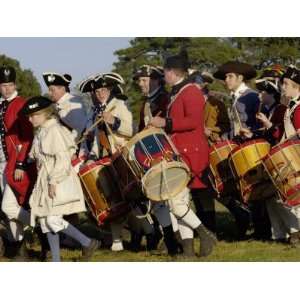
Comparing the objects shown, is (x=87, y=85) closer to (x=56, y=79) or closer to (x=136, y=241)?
(x=56, y=79)

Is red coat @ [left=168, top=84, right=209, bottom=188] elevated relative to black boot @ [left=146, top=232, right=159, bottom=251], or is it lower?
elevated

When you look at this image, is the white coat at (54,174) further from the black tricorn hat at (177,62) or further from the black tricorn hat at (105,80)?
the black tricorn hat at (177,62)

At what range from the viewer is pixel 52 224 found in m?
7.45

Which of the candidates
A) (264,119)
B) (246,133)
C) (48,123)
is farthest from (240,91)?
(48,123)

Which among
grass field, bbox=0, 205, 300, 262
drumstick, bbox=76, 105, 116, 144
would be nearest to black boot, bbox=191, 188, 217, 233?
grass field, bbox=0, 205, 300, 262

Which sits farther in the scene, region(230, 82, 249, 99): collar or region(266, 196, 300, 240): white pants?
region(230, 82, 249, 99): collar

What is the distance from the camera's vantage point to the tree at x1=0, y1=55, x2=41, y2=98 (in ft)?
95.6

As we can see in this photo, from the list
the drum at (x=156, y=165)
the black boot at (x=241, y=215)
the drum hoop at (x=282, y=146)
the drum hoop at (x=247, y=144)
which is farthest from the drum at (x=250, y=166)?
the black boot at (x=241, y=215)

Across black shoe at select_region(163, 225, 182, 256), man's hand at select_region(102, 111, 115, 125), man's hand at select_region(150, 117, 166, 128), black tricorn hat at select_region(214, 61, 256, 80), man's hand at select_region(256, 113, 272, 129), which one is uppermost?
black tricorn hat at select_region(214, 61, 256, 80)

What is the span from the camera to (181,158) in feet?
24.8

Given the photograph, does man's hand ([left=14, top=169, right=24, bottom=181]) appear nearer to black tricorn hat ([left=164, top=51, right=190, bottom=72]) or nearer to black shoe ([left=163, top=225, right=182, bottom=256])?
black shoe ([left=163, top=225, right=182, bottom=256])

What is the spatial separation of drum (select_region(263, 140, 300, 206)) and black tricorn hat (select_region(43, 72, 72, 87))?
2.77 meters

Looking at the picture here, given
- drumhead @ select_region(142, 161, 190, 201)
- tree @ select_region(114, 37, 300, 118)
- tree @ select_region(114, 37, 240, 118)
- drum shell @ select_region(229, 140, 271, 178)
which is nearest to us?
drumhead @ select_region(142, 161, 190, 201)

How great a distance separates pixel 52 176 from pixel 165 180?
3.52 ft
